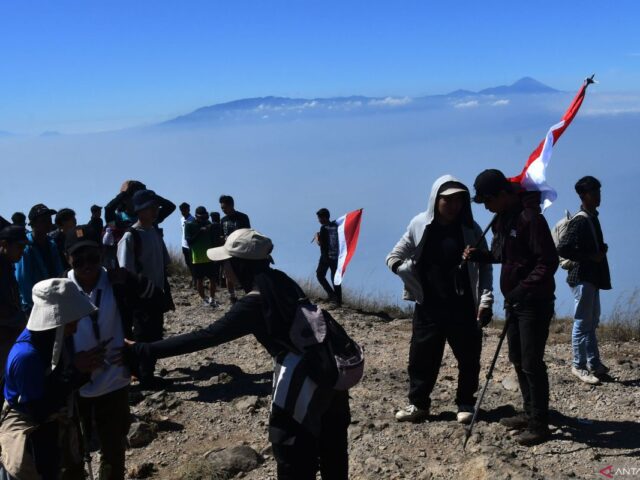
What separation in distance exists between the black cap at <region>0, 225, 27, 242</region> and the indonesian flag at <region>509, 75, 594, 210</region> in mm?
3906

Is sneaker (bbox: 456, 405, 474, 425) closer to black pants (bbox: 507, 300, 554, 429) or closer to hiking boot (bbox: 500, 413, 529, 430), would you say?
hiking boot (bbox: 500, 413, 529, 430)

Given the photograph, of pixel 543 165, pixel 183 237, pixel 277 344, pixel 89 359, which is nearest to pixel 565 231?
pixel 543 165

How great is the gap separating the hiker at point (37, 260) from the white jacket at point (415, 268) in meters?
3.17

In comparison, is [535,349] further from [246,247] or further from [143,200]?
[143,200]

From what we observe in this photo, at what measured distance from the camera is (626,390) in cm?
635

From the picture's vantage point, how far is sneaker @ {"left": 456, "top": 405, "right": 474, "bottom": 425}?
5562 millimetres

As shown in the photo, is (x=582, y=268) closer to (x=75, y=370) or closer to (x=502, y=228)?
(x=502, y=228)

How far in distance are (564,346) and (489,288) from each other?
328cm

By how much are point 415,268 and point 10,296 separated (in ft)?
10.9

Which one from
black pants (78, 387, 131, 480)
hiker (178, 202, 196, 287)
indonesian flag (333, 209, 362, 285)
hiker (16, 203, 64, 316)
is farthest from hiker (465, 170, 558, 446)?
hiker (178, 202, 196, 287)

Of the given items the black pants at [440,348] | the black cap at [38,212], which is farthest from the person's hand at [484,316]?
the black cap at [38,212]

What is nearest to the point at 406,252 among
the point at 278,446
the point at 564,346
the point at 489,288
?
the point at 489,288

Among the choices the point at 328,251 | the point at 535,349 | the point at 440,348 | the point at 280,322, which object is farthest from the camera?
the point at 328,251

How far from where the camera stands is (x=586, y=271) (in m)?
6.55
